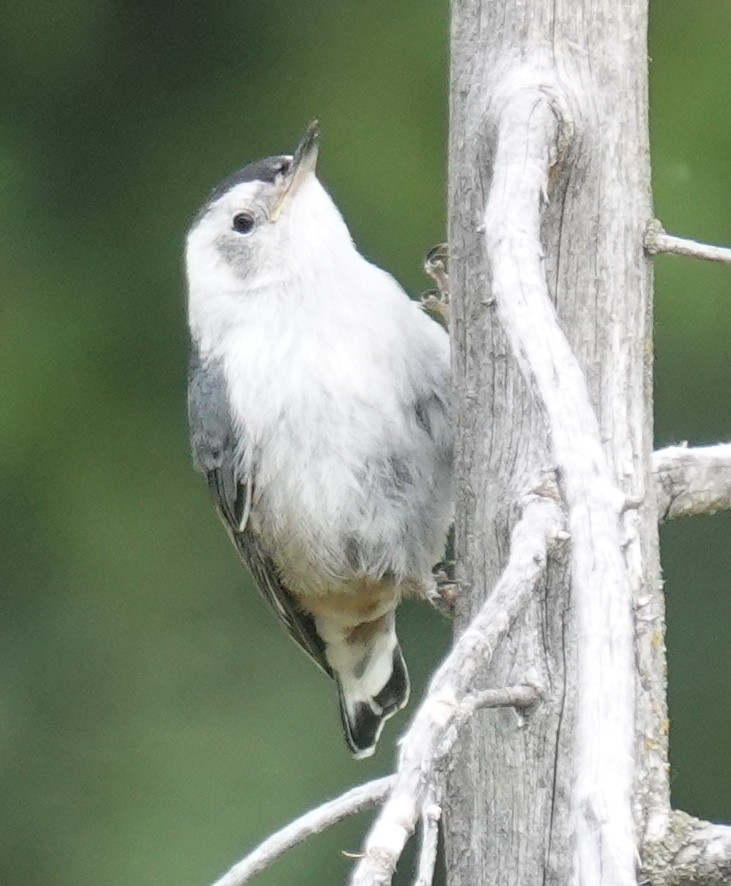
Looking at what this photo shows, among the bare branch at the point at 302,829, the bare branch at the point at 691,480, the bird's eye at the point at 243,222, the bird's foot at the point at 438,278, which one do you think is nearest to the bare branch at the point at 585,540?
the bare branch at the point at 691,480

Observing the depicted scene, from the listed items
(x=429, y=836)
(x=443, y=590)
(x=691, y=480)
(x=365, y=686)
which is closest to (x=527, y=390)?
(x=691, y=480)

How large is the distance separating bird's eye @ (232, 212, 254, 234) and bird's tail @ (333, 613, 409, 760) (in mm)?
754

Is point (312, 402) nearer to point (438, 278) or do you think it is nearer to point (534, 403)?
point (438, 278)

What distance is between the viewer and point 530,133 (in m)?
1.62

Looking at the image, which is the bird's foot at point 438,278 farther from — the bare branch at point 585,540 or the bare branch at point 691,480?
the bare branch at point 585,540

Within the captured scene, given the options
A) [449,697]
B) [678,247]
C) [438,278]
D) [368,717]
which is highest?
[438,278]

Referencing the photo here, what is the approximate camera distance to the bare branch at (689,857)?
1.63 metres

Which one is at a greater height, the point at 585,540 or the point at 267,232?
the point at 267,232

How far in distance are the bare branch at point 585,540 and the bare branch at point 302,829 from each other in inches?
21.9

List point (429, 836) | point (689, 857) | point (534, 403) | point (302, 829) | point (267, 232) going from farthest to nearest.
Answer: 1. point (267, 232)
2. point (302, 829)
3. point (689, 857)
4. point (534, 403)
5. point (429, 836)

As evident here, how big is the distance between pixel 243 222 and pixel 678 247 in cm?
117

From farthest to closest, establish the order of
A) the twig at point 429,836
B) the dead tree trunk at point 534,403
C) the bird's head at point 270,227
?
the bird's head at point 270,227 < the dead tree trunk at point 534,403 < the twig at point 429,836

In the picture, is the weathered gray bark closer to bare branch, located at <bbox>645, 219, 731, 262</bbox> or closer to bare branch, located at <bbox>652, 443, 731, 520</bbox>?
bare branch, located at <bbox>645, 219, 731, 262</bbox>

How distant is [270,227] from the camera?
2.68 metres
